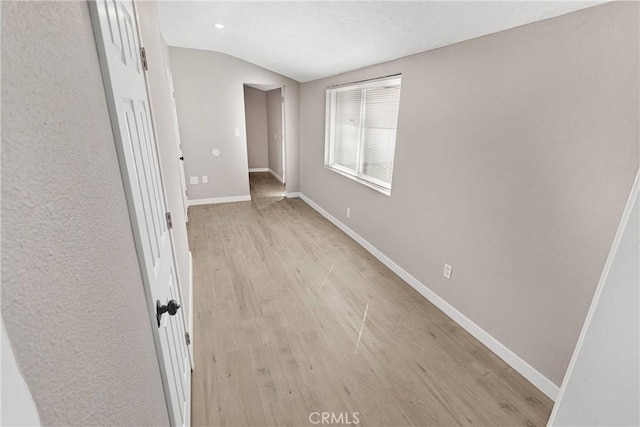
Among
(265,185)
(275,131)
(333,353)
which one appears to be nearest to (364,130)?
(333,353)

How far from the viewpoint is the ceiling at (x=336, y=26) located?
163cm

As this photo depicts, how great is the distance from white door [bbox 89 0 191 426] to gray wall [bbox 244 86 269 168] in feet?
20.6

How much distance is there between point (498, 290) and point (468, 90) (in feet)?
4.43

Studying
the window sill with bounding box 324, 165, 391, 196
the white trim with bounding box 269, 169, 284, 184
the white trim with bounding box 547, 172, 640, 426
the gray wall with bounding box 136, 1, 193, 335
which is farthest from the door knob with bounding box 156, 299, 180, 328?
the white trim with bounding box 269, 169, 284, 184

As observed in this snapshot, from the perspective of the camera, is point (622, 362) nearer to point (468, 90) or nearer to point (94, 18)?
point (94, 18)

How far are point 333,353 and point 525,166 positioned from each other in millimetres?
1635

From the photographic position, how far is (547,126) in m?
1.57

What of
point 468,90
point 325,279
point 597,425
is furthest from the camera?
point 325,279

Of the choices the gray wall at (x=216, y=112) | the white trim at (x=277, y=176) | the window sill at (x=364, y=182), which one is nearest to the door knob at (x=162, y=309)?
the window sill at (x=364, y=182)

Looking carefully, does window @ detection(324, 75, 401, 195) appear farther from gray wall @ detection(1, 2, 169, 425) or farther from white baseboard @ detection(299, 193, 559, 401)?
gray wall @ detection(1, 2, 169, 425)

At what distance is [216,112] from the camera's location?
183 inches

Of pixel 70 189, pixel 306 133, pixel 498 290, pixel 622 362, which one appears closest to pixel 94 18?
pixel 70 189

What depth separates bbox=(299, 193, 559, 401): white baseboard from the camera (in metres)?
1.73

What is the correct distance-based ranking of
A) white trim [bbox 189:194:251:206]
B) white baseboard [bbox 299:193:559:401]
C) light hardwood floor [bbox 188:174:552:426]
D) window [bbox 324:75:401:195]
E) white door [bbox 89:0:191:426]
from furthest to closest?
white trim [bbox 189:194:251:206]
window [bbox 324:75:401:195]
white baseboard [bbox 299:193:559:401]
light hardwood floor [bbox 188:174:552:426]
white door [bbox 89:0:191:426]
